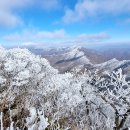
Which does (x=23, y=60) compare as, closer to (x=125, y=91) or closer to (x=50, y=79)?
(x=50, y=79)

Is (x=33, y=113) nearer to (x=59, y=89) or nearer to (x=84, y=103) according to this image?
(x=59, y=89)

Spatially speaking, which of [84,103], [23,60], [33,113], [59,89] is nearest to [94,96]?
[84,103]

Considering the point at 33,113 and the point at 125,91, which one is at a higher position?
the point at 33,113

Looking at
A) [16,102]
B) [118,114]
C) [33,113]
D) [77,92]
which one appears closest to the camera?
[33,113]

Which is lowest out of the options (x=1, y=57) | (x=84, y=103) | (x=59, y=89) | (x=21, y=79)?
(x=84, y=103)

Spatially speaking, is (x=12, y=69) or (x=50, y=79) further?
(x=50, y=79)

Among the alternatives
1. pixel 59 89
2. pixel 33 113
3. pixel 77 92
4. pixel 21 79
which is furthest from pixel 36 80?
pixel 33 113

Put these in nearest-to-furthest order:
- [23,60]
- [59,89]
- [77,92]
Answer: [23,60] < [59,89] < [77,92]

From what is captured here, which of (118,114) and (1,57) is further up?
(1,57)

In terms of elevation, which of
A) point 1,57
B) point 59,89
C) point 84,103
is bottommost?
point 84,103
